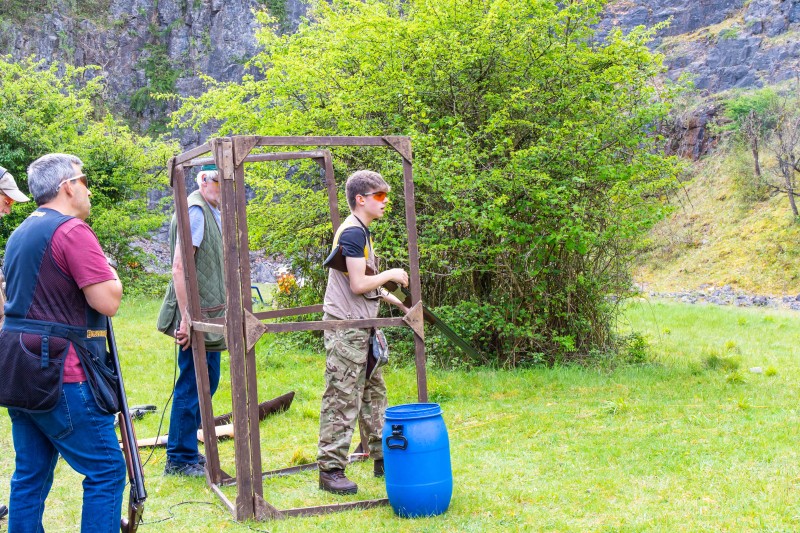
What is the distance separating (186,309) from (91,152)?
17.5 meters

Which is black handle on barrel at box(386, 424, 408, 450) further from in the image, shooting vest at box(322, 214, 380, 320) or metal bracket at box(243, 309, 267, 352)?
metal bracket at box(243, 309, 267, 352)

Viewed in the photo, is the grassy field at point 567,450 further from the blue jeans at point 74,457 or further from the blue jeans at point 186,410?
the blue jeans at point 74,457

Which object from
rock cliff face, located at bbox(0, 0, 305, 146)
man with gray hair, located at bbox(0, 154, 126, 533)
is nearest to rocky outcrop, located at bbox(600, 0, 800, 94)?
rock cliff face, located at bbox(0, 0, 305, 146)

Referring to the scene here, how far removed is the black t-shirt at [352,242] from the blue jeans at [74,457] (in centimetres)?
170

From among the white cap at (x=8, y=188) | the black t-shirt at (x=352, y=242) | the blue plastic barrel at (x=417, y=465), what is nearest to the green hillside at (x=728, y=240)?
the black t-shirt at (x=352, y=242)

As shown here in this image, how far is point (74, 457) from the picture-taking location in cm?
337

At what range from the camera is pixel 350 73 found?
10617 millimetres

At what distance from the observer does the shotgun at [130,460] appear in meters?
3.67

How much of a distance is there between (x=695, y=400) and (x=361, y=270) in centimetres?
429

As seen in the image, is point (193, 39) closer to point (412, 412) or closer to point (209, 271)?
point (209, 271)

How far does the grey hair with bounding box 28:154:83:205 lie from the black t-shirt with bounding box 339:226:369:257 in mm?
1640

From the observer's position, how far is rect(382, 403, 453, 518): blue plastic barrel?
14.2 feet

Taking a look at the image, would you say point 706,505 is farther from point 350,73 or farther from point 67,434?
point 350,73

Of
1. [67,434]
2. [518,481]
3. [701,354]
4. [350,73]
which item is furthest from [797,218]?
[67,434]
